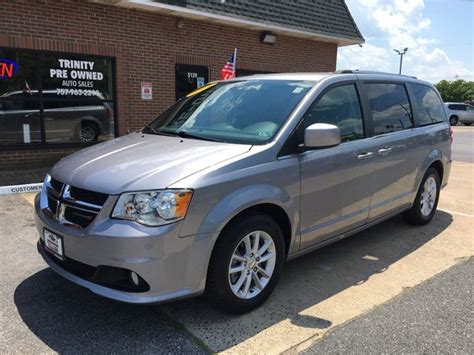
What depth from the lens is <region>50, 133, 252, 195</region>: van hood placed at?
2893mm

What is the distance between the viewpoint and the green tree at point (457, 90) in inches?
2286

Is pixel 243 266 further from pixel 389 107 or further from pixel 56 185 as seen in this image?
pixel 389 107

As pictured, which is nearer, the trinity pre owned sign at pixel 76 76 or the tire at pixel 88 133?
the trinity pre owned sign at pixel 76 76

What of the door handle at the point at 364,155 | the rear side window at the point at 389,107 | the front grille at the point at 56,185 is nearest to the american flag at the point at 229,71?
the rear side window at the point at 389,107

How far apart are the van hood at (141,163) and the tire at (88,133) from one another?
19.2 ft

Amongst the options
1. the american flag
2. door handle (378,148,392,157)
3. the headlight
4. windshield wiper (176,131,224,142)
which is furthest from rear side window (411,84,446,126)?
the american flag

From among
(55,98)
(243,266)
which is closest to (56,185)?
(243,266)

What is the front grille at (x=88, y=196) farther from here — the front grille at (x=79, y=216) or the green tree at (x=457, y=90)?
the green tree at (x=457, y=90)

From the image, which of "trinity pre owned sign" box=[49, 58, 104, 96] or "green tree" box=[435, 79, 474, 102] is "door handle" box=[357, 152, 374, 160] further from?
"green tree" box=[435, 79, 474, 102]

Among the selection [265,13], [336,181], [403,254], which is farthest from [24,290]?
[265,13]

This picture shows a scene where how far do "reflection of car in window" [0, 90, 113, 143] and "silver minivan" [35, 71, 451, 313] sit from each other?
199 inches

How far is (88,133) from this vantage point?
30.8ft

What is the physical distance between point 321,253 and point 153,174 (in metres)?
2.38

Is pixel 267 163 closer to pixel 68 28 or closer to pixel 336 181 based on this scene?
pixel 336 181
